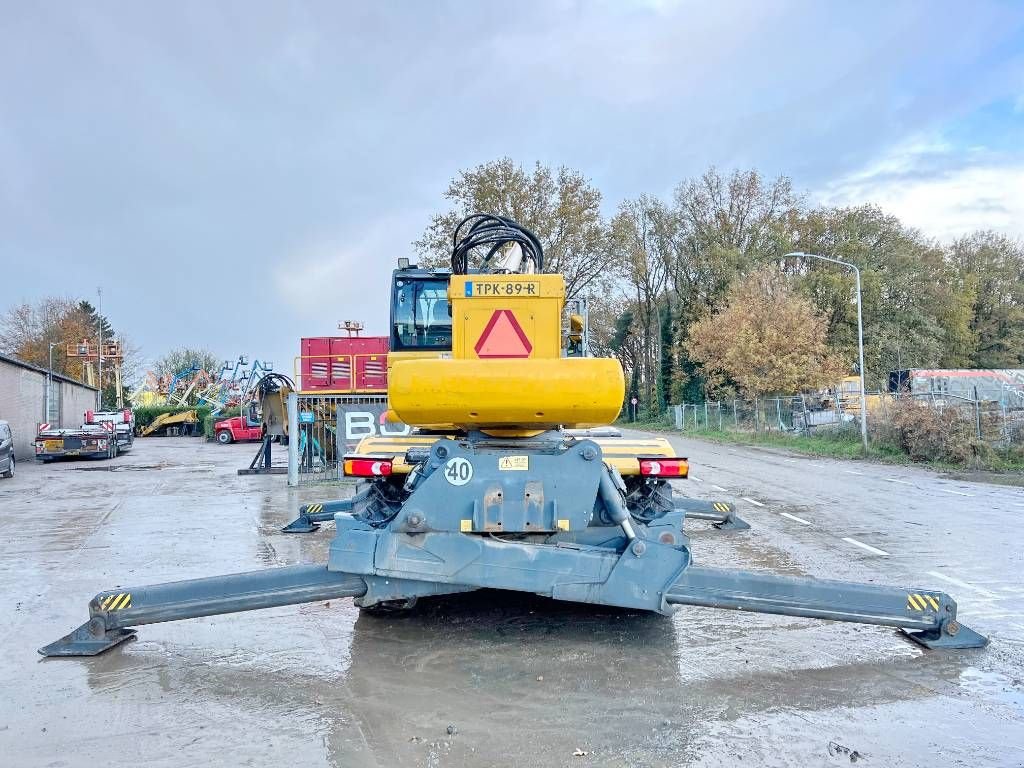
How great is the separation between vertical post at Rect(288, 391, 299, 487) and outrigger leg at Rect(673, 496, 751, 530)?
8885mm

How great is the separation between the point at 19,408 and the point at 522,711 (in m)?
33.7

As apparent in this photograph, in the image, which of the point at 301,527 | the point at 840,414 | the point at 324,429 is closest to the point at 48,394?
the point at 324,429

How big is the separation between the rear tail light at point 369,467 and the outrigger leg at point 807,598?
95.9 inches

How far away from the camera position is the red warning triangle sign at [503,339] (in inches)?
224

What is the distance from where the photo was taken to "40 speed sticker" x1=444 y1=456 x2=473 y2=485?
5383 millimetres

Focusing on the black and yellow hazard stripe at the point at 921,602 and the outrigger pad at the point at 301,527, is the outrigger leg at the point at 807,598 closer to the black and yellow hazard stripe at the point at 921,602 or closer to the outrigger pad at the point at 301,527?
the black and yellow hazard stripe at the point at 921,602

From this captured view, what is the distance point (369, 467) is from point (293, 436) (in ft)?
36.0

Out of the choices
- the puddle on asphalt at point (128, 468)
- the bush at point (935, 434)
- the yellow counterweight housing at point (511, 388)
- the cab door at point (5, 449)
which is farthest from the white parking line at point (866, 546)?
the cab door at point (5, 449)

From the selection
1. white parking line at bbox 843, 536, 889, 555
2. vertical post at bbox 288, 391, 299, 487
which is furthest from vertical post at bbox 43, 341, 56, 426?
white parking line at bbox 843, 536, 889, 555

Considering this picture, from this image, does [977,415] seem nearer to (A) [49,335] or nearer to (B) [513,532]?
(B) [513,532]

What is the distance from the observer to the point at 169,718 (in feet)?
15.0

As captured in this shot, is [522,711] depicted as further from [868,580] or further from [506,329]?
[868,580]

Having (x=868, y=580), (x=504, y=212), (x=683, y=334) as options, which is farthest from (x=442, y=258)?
(x=868, y=580)

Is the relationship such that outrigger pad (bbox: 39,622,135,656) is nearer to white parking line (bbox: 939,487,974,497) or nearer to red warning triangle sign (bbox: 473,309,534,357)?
red warning triangle sign (bbox: 473,309,534,357)
